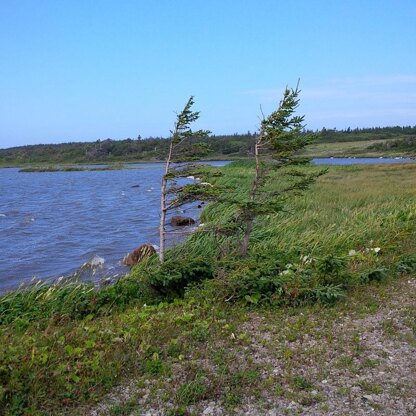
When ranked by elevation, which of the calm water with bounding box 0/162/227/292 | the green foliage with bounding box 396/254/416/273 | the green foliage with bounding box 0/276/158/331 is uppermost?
the green foliage with bounding box 396/254/416/273

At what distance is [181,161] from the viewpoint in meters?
9.60

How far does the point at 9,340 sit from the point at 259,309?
3050 mm

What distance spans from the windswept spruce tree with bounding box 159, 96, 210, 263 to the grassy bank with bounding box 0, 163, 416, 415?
0.75m

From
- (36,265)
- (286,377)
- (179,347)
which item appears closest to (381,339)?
(286,377)

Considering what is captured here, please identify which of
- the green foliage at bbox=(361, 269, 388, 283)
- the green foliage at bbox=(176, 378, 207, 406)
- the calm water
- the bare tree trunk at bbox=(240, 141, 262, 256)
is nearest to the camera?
the green foliage at bbox=(176, 378, 207, 406)

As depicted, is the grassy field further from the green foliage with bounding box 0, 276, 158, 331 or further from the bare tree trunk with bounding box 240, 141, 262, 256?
the green foliage with bounding box 0, 276, 158, 331

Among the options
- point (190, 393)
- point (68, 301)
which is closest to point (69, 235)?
point (68, 301)

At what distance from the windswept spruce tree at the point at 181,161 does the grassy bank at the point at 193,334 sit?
745mm

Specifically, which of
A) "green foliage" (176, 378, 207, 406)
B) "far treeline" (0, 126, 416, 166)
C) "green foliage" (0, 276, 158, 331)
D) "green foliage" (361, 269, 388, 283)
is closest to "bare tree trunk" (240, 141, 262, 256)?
"green foliage" (0, 276, 158, 331)

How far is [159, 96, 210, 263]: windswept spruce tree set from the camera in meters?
9.25

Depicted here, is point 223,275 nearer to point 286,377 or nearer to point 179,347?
point 179,347

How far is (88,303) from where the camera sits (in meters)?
7.03

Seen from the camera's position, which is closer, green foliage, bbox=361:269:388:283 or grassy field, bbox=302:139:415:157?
green foliage, bbox=361:269:388:283

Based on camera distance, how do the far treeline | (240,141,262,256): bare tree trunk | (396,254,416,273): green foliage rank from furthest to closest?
1. the far treeline
2. (240,141,262,256): bare tree trunk
3. (396,254,416,273): green foliage
